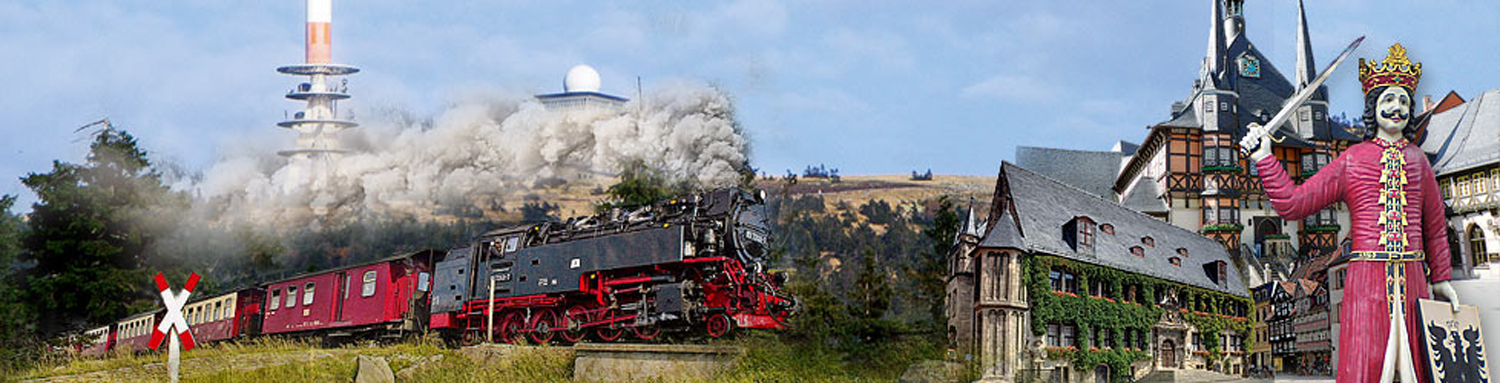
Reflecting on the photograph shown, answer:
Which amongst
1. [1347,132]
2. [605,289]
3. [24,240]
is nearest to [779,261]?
[605,289]

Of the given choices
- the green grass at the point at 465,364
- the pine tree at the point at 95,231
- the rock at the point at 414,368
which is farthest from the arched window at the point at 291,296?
the rock at the point at 414,368

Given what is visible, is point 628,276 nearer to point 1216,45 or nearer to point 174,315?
point 174,315

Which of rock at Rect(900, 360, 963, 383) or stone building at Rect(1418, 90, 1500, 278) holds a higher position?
stone building at Rect(1418, 90, 1500, 278)

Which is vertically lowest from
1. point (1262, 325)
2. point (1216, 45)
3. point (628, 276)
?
point (1262, 325)

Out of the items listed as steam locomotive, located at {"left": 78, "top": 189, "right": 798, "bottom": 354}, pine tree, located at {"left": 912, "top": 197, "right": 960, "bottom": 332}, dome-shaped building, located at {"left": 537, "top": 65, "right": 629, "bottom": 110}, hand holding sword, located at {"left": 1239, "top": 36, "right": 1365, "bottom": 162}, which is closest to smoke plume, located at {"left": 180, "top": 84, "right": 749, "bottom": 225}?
dome-shaped building, located at {"left": 537, "top": 65, "right": 629, "bottom": 110}

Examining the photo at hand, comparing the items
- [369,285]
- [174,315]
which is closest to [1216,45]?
[174,315]

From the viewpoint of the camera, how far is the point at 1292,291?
11.1 m

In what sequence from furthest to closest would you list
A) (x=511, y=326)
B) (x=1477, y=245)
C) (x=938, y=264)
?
(x=511, y=326) → (x=938, y=264) → (x=1477, y=245)

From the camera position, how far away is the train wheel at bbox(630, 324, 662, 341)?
1430 centimetres

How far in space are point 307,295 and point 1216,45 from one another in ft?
49.4

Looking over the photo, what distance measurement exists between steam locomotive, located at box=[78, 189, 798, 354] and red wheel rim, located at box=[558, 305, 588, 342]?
0.02 meters

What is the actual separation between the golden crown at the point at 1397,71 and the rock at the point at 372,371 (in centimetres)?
1108

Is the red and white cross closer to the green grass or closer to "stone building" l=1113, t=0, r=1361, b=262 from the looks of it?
the green grass

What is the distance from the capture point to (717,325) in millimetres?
13797
